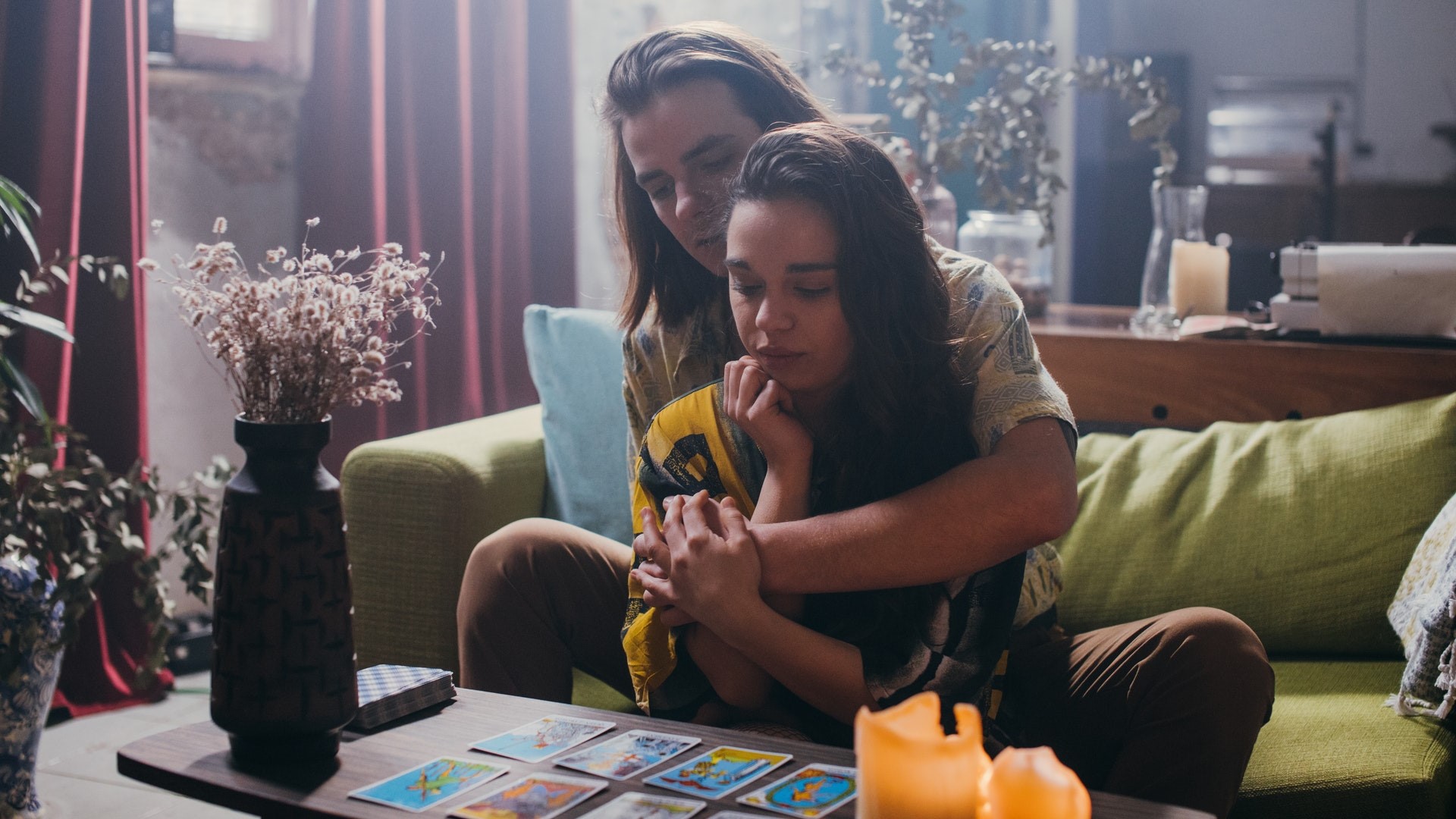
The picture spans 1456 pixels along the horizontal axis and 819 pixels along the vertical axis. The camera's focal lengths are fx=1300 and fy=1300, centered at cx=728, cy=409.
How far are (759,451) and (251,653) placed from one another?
0.57 meters

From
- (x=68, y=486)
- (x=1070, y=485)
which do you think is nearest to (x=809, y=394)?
(x=1070, y=485)

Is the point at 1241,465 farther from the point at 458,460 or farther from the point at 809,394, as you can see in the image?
the point at 458,460

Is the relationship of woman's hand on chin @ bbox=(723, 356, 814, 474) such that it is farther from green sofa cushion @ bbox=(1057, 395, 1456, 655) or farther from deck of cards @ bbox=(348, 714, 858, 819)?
green sofa cushion @ bbox=(1057, 395, 1456, 655)

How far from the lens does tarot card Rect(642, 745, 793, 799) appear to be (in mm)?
1028

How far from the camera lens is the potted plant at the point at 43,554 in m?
1.80

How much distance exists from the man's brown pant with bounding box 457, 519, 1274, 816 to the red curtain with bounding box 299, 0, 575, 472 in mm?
1578

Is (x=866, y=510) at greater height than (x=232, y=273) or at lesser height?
lesser

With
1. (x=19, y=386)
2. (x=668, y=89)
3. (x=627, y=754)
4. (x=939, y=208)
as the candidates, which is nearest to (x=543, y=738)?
(x=627, y=754)

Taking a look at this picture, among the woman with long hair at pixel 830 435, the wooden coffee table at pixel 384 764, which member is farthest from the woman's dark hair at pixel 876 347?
the wooden coffee table at pixel 384 764

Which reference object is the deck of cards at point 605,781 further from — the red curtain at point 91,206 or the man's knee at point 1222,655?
the red curtain at point 91,206

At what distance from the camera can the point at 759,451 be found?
1.42 metres

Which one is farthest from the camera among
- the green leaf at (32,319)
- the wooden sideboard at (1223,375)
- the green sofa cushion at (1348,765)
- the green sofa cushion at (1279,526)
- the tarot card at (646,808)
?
the wooden sideboard at (1223,375)

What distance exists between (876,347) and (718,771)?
1.45 ft

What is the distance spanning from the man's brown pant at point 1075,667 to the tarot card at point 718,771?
38cm
